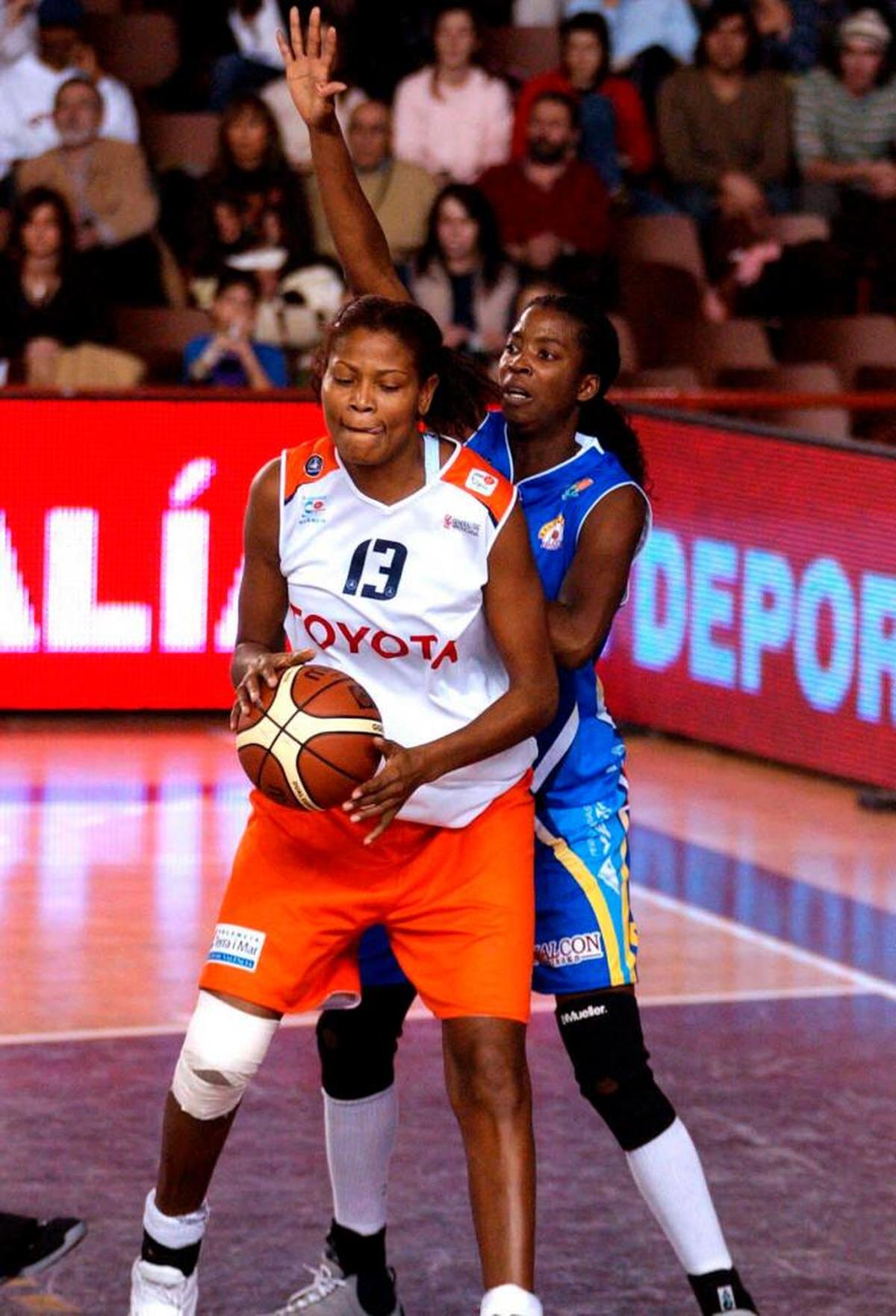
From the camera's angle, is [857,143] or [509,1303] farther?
[857,143]

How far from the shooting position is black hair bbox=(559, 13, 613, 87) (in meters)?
13.9

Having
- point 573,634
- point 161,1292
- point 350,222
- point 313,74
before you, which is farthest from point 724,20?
point 161,1292

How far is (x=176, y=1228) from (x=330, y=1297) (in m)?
0.52

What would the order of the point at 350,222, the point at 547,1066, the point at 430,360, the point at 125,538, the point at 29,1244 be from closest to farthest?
the point at 430,360
the point at 29,1244
the point at 350,222
the point at 547,1066
the point at 125,538

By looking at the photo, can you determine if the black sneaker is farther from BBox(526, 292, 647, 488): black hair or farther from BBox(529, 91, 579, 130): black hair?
BBox(529, 91, 579, 130): black hair

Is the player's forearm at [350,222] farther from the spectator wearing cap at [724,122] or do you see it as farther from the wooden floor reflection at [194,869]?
the spectator wearing cap at [724,122]

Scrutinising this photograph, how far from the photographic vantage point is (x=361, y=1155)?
4.82m

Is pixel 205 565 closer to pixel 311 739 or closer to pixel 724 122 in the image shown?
pixel 724 122

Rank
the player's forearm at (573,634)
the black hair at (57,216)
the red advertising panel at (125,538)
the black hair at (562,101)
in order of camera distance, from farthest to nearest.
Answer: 1. the black hair at (562,101)
2. the black hair at (57,216)
3. the red advertising panel at (125,538)
4. the player's forearm at (573,634)

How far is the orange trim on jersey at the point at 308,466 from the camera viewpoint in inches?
176

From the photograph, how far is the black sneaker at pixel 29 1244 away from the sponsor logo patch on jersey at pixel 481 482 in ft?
5.25

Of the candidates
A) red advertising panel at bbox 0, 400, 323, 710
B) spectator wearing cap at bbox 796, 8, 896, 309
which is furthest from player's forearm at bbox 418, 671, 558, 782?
spectator wearing cap at bbox 796, 8, 896, 309

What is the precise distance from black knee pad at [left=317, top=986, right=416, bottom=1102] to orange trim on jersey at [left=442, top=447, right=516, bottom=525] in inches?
36.3

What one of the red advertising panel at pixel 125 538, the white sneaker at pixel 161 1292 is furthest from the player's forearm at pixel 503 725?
the red advertising panel at pixel 125 538
